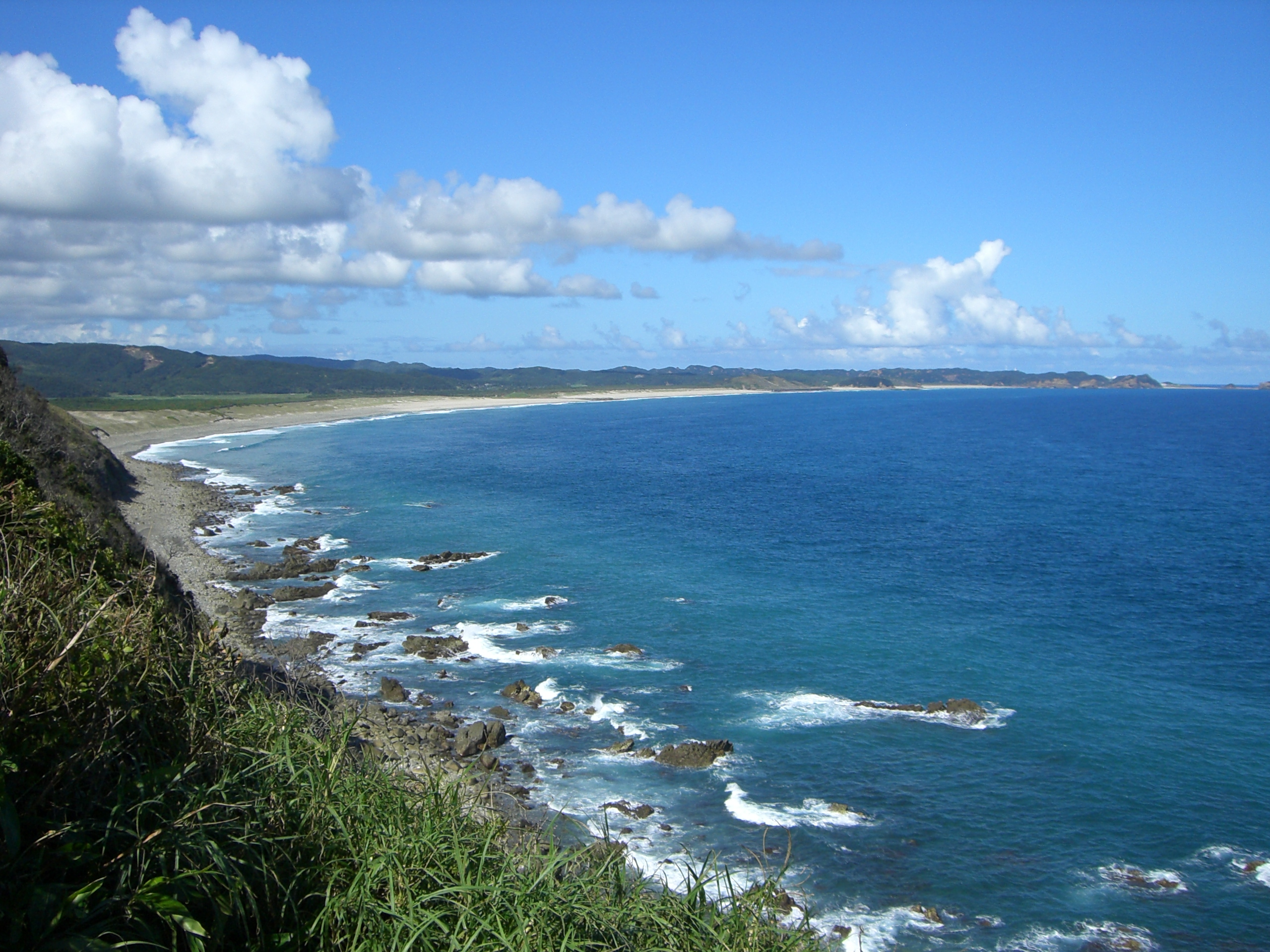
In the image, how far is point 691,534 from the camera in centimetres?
4972

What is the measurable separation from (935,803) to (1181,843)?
5.48 m

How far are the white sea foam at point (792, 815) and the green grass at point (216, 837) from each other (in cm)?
1258

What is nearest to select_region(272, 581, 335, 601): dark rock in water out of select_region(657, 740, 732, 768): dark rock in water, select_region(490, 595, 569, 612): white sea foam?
select_region(490, 595, 569, 612): white sea foam

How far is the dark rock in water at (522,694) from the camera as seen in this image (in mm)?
25578

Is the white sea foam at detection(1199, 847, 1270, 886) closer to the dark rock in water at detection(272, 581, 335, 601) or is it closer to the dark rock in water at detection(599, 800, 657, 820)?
the dark rock in water at detection(599, 800, 657, 820)

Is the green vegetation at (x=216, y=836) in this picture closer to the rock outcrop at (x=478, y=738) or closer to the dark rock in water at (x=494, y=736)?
the rock outcrop at (x=478, y=738)

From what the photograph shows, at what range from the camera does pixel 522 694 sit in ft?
85.0

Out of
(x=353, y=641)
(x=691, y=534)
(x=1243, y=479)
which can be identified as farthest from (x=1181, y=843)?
(x=1243, y=479)

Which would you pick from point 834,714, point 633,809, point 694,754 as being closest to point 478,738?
point 633,809

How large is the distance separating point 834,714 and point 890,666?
493 cm

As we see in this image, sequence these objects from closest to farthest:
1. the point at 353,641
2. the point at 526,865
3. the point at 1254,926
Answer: the point at 526,865
the point at 1254,926
the point at 353,641

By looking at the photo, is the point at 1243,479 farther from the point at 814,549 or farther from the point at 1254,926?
the point at 1254,926

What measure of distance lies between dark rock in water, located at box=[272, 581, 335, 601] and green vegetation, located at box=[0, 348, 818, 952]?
29.1 meters

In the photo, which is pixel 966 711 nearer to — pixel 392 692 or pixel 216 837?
pixel 392 692
